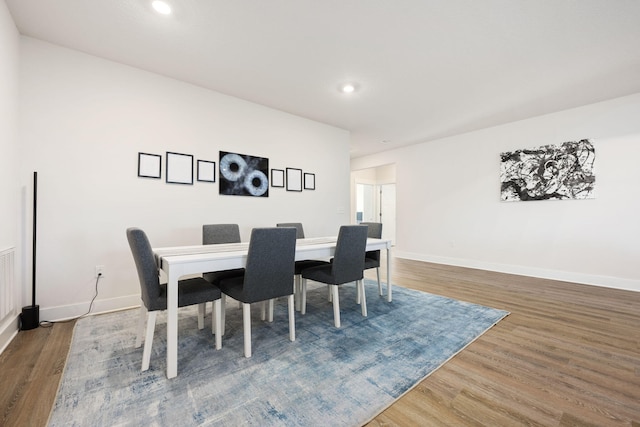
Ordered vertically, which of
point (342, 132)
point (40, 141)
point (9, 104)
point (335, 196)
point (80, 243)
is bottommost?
point (80, 243)

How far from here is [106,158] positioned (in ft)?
9.07

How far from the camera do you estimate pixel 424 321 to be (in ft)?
8.36

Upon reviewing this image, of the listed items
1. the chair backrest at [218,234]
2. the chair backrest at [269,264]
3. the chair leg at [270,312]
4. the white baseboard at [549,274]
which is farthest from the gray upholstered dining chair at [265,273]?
the white baseboard at [549,274]

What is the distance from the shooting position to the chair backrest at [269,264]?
1922 mm

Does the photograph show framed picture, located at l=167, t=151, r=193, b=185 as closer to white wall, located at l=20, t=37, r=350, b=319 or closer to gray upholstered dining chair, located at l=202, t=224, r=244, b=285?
white wall, located at l=20, t=37, r=350, b=319

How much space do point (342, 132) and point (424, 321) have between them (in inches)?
140

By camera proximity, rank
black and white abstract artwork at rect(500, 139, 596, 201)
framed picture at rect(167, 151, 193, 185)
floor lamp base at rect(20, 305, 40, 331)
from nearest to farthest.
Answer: floor lamp base at rect(20, 305, 40, 331)
framed picture at rect(167, 151, 193, 185)
black and white abstract artwork at rect(500, 139, 596, 201)

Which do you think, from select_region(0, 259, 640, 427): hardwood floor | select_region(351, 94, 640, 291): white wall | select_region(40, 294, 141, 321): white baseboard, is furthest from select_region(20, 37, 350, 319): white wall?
select_region(351, 94, 640, 291): white wall

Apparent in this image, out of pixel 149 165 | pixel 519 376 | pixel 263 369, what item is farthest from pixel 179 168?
pixel 519 376

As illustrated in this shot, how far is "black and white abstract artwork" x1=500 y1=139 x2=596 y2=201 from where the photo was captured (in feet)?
12.9

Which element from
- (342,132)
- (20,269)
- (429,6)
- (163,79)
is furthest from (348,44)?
(20,269)

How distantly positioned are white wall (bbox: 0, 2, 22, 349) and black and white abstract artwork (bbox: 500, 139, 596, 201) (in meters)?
6.18

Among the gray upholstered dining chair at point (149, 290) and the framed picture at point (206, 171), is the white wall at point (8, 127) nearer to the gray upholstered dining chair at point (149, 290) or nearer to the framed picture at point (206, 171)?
the gray upholstered dining chair at point (149, 290)

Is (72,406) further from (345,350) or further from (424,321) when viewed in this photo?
(424,321)
